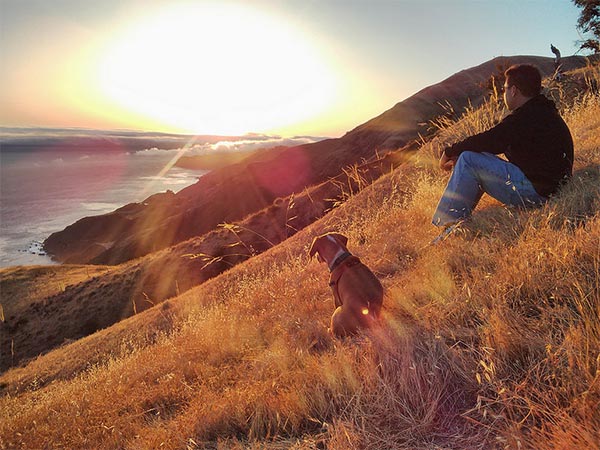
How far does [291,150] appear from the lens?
94438mm

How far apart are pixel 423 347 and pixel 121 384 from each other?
333 cm

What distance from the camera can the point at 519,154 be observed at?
3.87 meters

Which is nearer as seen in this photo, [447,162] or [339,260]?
[339,260]

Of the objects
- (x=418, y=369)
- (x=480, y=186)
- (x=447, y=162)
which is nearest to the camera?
(x=418, y=369)

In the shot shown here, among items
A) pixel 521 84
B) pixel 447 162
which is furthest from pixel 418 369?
pixel 521 84

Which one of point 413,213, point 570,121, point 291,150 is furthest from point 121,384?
point 291,150

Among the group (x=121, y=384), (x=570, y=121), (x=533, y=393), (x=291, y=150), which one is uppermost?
(x=291, y=150)

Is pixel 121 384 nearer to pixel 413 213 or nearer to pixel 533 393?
pixel 533 393

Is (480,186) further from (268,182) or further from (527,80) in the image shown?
(268,182)

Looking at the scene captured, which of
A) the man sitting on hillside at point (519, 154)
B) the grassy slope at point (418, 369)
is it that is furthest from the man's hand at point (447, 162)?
the grassy slope at point (418, 369)

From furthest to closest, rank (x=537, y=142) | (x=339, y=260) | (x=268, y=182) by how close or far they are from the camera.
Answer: (x=268, y=182) → (x=537, y=142) → (x=339, y=260)

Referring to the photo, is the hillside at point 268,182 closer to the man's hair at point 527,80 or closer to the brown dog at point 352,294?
the man's hair at point 527,80

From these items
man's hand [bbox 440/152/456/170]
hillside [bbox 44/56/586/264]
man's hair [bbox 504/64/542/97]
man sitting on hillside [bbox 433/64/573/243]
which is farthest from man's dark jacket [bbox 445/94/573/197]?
hillside [bbox 44/56/586/264]

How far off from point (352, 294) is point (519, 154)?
257cm
